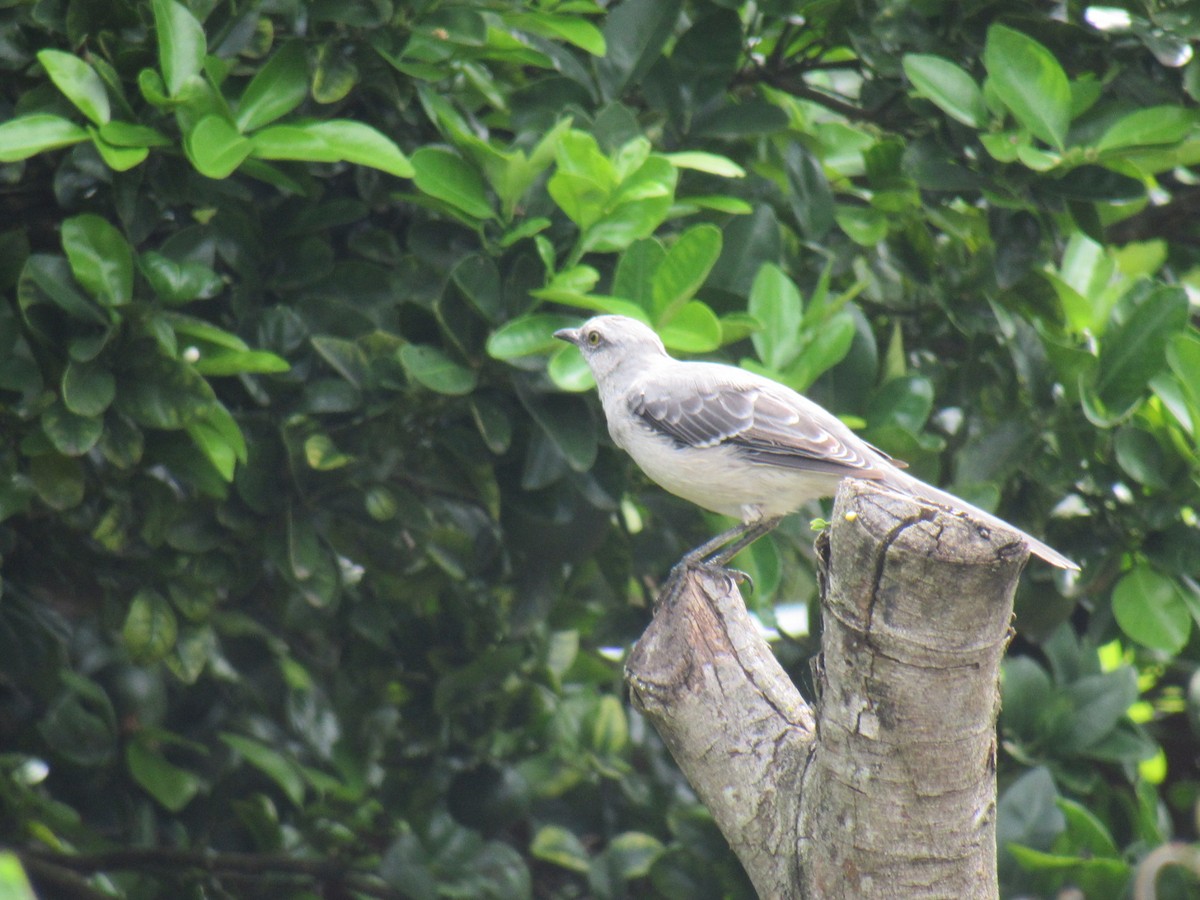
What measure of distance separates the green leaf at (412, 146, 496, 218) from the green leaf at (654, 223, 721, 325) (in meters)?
0.54

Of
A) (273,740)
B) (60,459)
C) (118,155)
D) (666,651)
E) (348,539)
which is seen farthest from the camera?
(273,740)

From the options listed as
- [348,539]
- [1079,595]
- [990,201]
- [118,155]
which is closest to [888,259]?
[990,201]

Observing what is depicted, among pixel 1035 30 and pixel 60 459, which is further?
pixel 1035 30

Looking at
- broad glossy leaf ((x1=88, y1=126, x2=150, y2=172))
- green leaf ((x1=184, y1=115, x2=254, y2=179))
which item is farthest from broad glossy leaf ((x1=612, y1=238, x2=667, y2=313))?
broad glossy leaf ((x1=88, y1=126, x2=150, y2=172))

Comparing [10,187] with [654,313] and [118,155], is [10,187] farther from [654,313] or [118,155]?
[654,313]

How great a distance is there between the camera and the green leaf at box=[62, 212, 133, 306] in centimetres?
327

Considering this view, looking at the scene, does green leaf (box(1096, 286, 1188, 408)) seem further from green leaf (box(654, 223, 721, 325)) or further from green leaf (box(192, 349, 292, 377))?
green leaf (box(192, 349, 292, 377))

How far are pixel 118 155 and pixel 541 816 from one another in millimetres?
2883

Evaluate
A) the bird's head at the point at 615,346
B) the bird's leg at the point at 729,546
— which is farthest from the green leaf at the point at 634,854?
the bird's head at the point at 615,346

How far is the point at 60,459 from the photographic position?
351 centimetres

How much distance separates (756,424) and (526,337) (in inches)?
32.3

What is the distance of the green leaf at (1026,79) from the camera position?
382 centimetres

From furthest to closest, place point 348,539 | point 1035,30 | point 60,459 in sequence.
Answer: point 1035,30 < point 348,539 < point 60,459

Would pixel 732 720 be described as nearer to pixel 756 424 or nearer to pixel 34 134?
pixel 756 424
